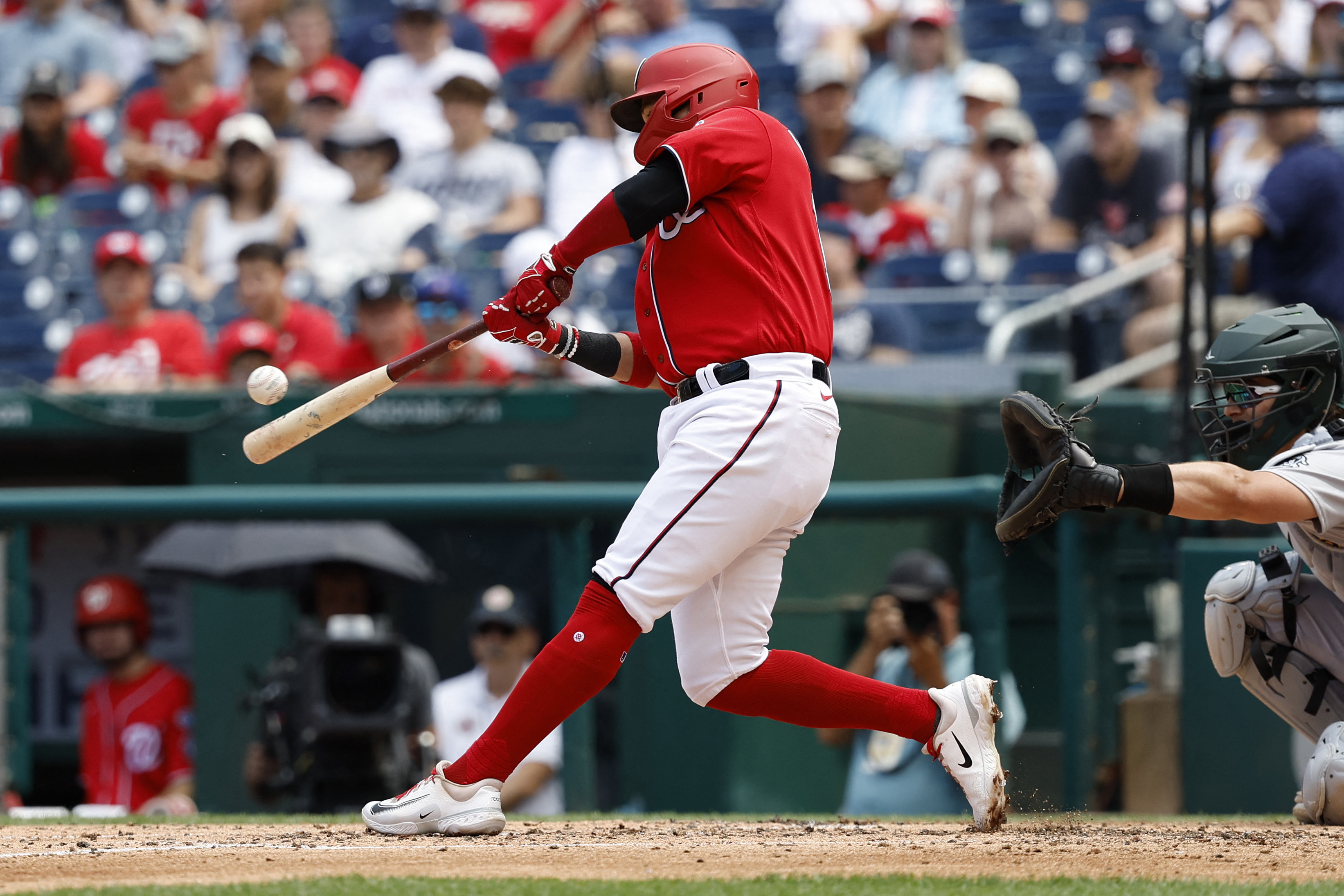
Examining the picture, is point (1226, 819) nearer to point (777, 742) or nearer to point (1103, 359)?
point (777, 742)

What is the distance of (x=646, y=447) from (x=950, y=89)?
3260mm

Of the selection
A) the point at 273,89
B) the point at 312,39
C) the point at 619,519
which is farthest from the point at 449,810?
the point at 312,39

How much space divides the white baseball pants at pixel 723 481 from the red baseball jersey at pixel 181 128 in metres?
6.34

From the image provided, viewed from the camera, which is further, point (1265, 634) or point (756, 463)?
point (1265, 634)

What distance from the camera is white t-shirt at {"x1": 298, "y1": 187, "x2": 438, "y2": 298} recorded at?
767 cm

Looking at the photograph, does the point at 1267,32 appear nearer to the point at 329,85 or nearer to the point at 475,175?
the point at 475,175

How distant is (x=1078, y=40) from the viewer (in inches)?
349

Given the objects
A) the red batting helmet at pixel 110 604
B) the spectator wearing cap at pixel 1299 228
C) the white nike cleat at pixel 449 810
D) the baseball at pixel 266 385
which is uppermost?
the spectator wearing cap at pixel 1299 228

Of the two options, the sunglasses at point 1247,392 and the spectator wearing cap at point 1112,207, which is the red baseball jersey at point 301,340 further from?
the sunglasses at point 1247,392

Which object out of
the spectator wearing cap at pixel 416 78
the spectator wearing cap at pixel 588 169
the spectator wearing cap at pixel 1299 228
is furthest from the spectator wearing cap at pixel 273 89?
the spectator wearing cap at pixel 1299 228

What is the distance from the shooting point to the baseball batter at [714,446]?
10.6 ft

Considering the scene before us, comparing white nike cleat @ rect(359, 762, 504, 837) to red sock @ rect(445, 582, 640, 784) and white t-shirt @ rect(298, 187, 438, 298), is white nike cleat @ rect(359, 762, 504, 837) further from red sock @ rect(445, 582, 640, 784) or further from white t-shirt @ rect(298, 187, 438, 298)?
white t-shirt @ rect(298, 187, 438, 298)

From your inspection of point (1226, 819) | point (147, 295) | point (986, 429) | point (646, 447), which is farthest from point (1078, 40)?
point (1226, 819)

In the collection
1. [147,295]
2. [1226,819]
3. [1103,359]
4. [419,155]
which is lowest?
[1226,819]
